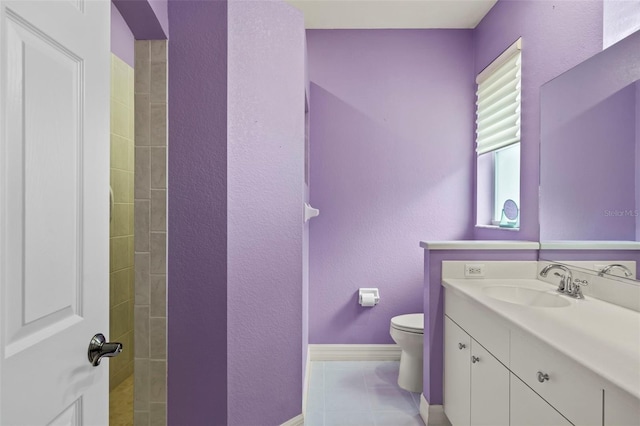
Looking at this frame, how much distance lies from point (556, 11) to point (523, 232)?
123cm

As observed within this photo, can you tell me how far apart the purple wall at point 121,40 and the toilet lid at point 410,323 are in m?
2.64

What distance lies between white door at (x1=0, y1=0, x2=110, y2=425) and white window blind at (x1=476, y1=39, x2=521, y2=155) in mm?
2306

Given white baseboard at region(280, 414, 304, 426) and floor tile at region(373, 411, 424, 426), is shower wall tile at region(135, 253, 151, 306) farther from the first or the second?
floor tile at region(373, 411, 424, 426)

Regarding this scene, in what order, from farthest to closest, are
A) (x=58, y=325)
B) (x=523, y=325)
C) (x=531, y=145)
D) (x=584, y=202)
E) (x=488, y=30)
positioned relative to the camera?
(x=488, y=30) < (x=531, y=145) < (x=584, y=202) < (x=523, y=325) < (x=58, y=325)

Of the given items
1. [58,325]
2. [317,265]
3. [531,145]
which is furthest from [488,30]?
[58,325]

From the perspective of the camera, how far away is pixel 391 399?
2.41 metres

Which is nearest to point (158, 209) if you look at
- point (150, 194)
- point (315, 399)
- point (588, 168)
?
point (150, 194)

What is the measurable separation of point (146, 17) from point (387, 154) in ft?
6.41

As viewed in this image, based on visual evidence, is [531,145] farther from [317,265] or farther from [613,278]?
[317,265]

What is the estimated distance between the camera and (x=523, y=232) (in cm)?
230

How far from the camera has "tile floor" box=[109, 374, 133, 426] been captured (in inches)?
84.3

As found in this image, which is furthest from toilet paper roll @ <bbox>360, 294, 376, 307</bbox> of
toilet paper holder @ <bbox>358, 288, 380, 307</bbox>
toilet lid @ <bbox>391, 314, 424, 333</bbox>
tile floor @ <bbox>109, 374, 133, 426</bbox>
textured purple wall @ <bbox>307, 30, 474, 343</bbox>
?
tile floor @ <bbox>109, 374, 133, 426</bbox>

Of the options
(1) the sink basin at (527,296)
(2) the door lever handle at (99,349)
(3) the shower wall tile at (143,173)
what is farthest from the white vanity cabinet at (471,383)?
(3) the shower wall tile at (143,173)

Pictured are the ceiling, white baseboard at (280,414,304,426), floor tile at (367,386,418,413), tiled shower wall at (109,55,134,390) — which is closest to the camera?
white baseboard at (280,414,304,426)
